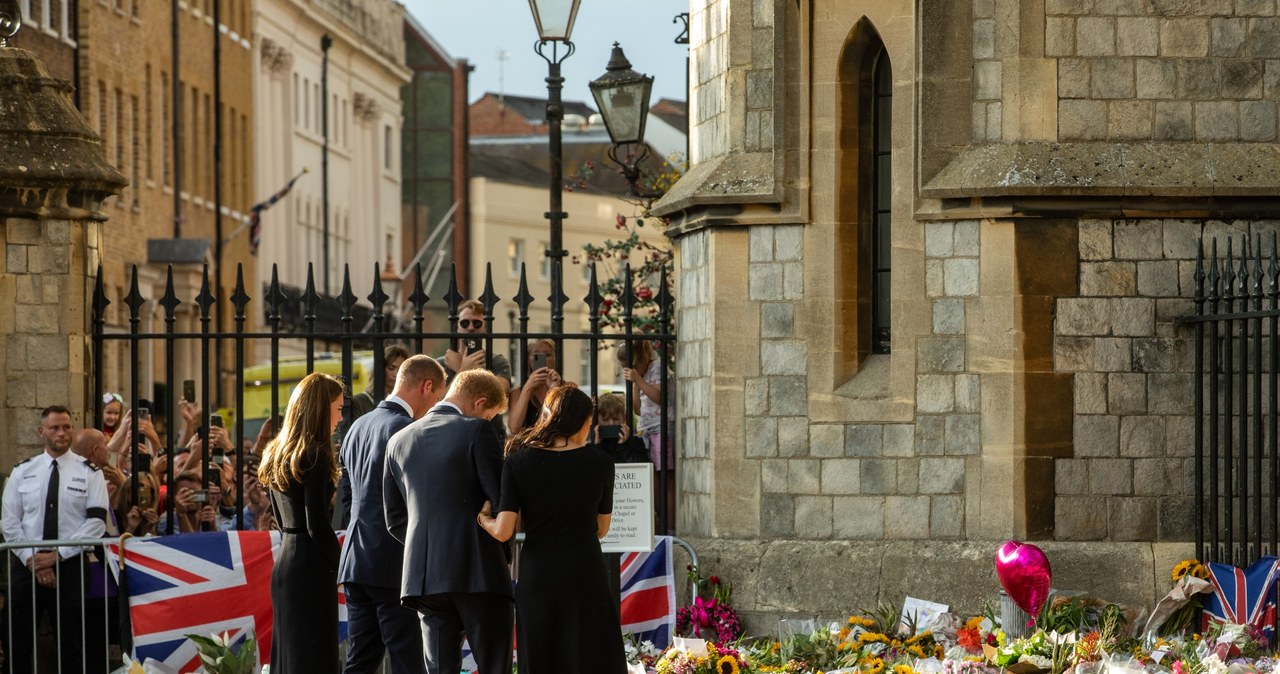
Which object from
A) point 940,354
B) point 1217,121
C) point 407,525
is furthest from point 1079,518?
point 407,525

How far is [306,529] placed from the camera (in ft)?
37.4

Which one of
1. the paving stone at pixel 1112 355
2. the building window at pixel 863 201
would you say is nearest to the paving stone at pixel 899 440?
the building window at pixel 863 201

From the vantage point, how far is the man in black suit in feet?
35.7

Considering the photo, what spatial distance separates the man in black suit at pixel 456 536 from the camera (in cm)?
1087

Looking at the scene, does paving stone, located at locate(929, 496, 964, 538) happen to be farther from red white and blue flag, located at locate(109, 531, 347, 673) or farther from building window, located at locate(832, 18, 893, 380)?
red white and blue flag, located at locate(109, 531, 347, 673)

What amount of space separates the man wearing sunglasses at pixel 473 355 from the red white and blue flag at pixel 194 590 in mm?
1518

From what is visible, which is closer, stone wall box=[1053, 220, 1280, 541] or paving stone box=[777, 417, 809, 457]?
stone wall box=[1053, 220, 1280, 541]

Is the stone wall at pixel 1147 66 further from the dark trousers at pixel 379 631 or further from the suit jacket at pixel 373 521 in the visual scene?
the dark trousers at pixel 379 631

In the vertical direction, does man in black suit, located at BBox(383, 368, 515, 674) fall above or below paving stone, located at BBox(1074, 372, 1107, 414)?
below

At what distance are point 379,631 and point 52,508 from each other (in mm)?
2626

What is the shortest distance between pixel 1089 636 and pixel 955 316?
2.18 m

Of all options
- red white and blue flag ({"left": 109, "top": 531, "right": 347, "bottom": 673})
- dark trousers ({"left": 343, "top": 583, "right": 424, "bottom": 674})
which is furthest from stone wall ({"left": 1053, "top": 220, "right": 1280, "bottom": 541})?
red white and blue flag ({"left": 109, "top": 531, "right": 347, "bottom": 673})

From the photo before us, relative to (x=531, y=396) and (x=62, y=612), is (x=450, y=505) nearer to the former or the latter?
(x=531, y=396)

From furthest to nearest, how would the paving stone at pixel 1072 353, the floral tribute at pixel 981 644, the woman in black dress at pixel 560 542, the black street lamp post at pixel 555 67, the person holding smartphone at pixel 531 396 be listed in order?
the black street lamp post at pixel 555 67 < the person holding smartphone at pixel 531 396 < the paving stone at pixel 1072 353 < the floral tribute at pixel 981 644 < the woman in black dress at pixel 560 542
